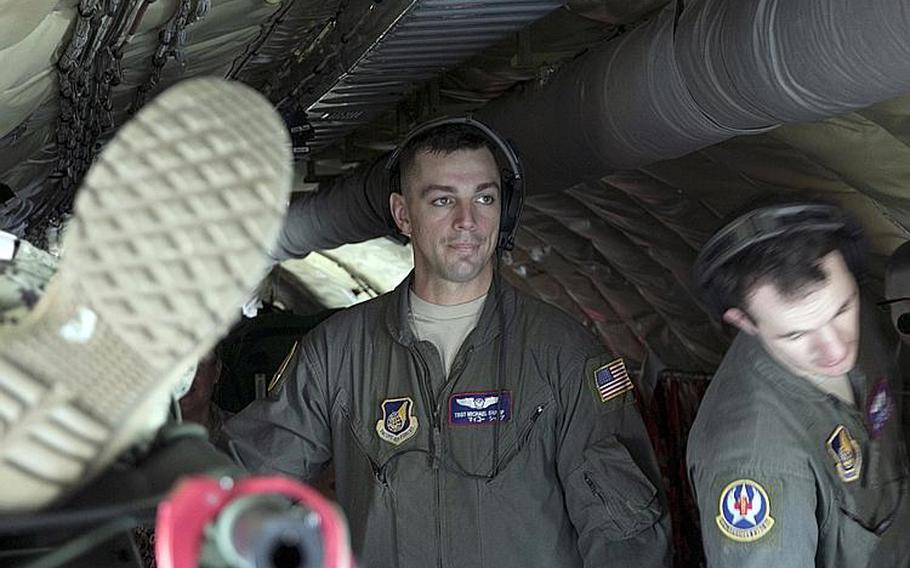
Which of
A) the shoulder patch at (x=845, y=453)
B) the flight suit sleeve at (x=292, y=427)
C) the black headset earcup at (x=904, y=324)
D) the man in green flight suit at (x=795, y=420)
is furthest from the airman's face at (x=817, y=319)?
the flight suit sleeve at (x=292, y=427)

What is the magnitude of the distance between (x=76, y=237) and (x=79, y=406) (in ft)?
0.35

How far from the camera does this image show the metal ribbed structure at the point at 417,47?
9.32 ft

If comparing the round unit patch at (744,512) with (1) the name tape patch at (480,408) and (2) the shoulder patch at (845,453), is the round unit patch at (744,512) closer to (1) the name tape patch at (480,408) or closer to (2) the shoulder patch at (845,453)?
(2) the shoulder patch at (845,453)

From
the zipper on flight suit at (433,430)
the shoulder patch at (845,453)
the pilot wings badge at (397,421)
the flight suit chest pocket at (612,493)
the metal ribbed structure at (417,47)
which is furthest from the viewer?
the metal ribbed structure at (417,47)

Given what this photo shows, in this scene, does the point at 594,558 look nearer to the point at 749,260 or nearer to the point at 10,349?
the point at 749,260

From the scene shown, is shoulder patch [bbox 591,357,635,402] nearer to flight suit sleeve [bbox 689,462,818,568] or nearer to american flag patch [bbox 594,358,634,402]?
american flag patch [bbox 594,358,634,402]

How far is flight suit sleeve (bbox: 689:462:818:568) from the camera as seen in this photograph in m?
2.19

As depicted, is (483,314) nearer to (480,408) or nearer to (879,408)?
(480,408)

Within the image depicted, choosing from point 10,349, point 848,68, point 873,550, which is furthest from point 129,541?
point 873,550

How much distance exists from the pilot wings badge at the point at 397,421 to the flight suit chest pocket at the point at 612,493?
0.37m

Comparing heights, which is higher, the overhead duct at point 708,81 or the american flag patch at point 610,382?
the overhead duct at point 708,81

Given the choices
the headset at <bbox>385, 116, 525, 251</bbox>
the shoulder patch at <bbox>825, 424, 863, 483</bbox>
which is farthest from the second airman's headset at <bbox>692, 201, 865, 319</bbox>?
the headset at <bbox>385, 116, 525, 251</bbox>

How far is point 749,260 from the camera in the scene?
2252mm

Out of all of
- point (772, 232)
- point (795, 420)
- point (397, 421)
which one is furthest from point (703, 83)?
point (397, 421)
